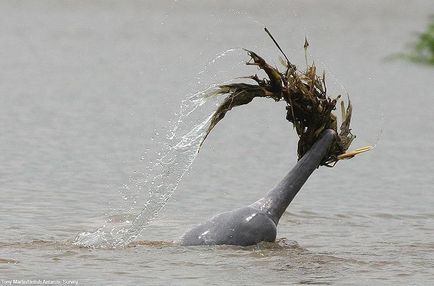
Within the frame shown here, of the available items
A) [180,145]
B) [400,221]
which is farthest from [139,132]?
[180,145]

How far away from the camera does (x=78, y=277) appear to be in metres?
8.59

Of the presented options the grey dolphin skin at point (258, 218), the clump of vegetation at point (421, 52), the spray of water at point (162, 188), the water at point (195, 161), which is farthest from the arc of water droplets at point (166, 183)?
the clump of vegetation at point (421, 52)

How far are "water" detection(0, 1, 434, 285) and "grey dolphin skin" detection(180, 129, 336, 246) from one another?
11 centimetres

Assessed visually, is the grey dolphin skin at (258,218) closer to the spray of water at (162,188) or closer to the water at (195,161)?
the water at (195,161)

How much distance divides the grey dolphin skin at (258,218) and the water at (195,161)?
11cm

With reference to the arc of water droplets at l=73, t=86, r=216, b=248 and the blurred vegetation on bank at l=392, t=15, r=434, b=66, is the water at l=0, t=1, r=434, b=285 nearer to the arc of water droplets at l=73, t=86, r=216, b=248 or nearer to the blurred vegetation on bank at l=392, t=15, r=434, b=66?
the arc of water droplets at l=73, t=86, r=216, b=248

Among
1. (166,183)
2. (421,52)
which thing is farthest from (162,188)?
(421,52)

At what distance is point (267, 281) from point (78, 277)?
4.26ft

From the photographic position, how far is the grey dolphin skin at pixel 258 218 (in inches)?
384

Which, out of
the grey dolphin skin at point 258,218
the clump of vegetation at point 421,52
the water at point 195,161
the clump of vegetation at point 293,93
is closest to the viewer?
the water at point 195,161

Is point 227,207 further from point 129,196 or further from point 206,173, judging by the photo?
point 206,173

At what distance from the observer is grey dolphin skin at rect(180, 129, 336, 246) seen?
9758 millimetres

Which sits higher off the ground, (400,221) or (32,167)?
(32,167)

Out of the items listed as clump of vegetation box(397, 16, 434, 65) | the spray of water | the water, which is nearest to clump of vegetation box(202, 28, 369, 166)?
the spray of water
